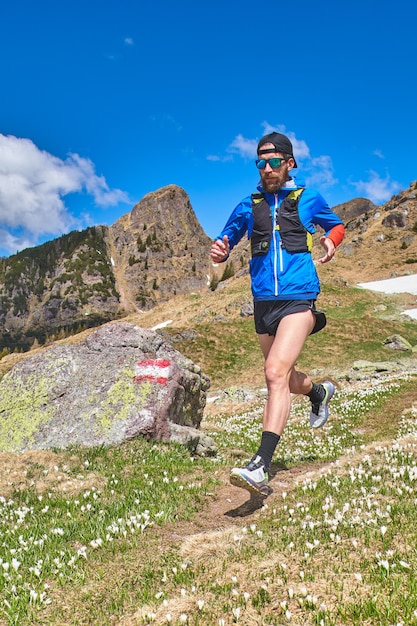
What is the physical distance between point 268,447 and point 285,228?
3800mm

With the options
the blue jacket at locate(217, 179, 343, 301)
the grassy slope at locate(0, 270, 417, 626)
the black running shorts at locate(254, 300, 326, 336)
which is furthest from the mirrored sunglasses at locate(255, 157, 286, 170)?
the grassy slope at locate(0, 270, 417, 626)

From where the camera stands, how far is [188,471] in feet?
30.8

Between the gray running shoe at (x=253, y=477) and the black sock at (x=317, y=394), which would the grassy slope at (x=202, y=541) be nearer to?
the gray running shoe at (x=253, y=477)

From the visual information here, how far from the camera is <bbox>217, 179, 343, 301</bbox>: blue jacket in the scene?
761 centimetres

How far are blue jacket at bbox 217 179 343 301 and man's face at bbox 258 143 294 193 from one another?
0.36 feet

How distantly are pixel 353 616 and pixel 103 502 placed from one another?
5.00 metres

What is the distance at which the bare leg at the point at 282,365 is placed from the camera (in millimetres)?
7332

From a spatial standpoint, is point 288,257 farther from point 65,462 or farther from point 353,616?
point 65,462

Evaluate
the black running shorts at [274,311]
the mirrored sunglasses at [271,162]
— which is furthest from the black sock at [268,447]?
the mirrored sunglasses at [271,162]

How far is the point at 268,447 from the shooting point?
6.99 m

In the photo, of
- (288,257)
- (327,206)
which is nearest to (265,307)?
(288,257)

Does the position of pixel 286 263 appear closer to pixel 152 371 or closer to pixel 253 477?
pixel 253 477

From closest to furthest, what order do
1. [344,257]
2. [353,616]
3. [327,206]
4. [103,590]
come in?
[353,616] < [103,590] < [327,206] < [344,257]

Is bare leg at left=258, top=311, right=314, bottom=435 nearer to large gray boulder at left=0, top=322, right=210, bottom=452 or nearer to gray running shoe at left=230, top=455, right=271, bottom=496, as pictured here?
gray running shoe at left=230, top=455, right=271, bottom=496
